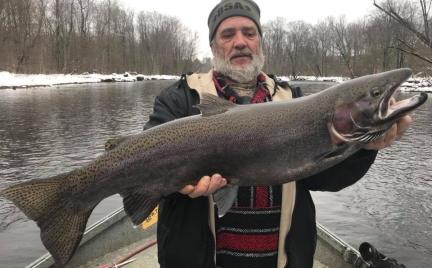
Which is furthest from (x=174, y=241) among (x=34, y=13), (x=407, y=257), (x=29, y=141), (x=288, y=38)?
(x=288, y=38)

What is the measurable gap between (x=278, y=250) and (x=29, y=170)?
1231 centimetres

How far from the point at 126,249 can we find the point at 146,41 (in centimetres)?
10470

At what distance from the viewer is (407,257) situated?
926 cm

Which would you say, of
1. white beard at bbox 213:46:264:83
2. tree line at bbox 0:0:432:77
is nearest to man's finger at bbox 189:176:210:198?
white beard at bbox 213:46:264:83

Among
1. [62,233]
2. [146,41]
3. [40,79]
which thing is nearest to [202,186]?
[62,233]

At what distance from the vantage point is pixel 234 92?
3.62 metres

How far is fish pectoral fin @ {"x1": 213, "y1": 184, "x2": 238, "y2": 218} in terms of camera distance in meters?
2.89

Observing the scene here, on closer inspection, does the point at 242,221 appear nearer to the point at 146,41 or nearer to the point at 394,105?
the point at 394,105

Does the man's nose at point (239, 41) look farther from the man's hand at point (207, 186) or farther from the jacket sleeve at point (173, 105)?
the man's hand at point (207, 186)

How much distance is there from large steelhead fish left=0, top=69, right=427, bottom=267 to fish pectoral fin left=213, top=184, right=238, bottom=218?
55 mm

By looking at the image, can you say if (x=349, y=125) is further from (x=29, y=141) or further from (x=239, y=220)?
(x=29, y=141)

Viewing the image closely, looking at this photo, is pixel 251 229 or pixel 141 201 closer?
pixel 141 201

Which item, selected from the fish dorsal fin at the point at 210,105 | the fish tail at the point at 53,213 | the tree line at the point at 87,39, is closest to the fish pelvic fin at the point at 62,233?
the fish tail at the point at 53,213

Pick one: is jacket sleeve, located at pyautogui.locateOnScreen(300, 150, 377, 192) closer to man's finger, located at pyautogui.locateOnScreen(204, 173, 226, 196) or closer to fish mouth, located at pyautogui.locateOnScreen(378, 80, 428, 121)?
fish mouth, located at pyautogui.locateOnScreen(378, 80, 428, 121)
